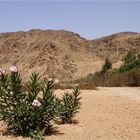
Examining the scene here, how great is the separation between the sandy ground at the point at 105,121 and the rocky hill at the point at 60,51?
155 feet

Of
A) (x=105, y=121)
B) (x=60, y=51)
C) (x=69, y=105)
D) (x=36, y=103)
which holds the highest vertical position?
(x=60, y=51)

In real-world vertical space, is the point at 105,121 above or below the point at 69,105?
below

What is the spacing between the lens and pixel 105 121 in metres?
11.9

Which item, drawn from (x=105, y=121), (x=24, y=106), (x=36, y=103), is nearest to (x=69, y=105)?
(x=105, y=121)

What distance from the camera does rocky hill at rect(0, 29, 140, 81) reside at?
68.6 m

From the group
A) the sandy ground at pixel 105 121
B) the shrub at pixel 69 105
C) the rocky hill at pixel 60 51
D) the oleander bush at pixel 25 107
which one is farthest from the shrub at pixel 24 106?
the rocky hill at pixel 60 51

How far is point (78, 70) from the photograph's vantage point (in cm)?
6806

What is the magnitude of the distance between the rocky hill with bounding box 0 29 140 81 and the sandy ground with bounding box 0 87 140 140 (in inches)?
1866

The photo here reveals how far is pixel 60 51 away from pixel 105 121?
6153 centimetres

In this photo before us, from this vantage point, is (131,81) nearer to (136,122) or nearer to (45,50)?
(136,122)

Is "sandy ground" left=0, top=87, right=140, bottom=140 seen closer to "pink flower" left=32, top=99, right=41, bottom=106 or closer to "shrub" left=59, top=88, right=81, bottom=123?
"shrub" left=59, top=88, right=81, bottom=123

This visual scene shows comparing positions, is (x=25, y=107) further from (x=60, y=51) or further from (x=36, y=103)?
(x=60, y=51)

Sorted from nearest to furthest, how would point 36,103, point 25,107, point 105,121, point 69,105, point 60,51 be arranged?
point 36,103 → point 25,107 → point 69,105 → point 105,121 → point 60,51

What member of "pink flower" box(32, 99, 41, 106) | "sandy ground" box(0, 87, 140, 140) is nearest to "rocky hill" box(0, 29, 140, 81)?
"sandy ground" box(0, 87, 140, 140)
